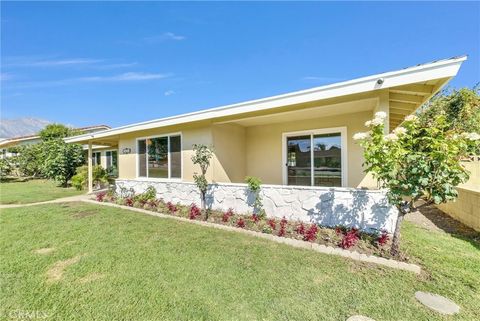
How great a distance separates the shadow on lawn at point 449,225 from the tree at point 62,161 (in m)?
19.7

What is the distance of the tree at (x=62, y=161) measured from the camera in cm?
1587

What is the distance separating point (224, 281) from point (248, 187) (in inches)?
136

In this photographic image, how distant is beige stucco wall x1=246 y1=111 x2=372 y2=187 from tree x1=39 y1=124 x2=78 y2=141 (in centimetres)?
2249

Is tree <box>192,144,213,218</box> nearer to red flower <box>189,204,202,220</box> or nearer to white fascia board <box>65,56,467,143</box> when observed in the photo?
red flower <box>189,204,202,220</box>

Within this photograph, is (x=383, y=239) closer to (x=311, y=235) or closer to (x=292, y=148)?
(x=311, y=235)

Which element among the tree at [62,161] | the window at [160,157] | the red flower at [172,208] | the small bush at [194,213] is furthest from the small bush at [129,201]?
the tree at [62,161]

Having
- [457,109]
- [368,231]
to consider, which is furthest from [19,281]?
[457,109]

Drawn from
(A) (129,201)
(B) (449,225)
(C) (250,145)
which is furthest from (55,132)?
(B) (449,225)

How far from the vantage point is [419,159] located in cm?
356

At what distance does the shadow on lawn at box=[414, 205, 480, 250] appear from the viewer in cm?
524

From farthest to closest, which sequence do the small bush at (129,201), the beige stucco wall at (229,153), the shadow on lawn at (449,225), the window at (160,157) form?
the window at (160,157) < the small bush at (129,201) < the beige stucco wall at (229,153) < the shadow on lawn at (449,225)

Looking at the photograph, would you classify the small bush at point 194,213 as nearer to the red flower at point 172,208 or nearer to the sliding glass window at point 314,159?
the red flower at point 172,208

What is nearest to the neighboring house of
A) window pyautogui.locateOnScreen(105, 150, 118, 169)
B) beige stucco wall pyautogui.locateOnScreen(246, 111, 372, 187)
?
window pyautogui.locateOnScreen(105, 150, 118, 169)

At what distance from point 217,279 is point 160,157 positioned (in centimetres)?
695
